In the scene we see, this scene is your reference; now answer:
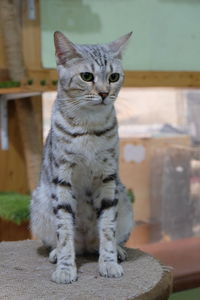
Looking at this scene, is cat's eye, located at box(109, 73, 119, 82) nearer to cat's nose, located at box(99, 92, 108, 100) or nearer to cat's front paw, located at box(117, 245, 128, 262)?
cat's nose, located at box(99, 92, 108, 100)

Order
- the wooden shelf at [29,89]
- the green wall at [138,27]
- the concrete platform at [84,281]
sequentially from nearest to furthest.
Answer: the concrete platform at [84,281]
the wooden shelf at [29,89]
the green wall at [138,27]

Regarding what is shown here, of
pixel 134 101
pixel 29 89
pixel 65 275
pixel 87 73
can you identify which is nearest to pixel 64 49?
pixel 87 73

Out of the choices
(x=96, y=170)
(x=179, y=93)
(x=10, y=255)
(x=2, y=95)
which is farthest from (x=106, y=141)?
(x=179, y=93)

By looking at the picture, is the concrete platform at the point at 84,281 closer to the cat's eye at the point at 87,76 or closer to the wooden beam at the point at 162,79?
the cat's eye at the point at 87,76

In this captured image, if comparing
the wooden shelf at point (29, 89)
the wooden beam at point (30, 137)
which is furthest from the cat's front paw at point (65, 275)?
the wooden beam at point (30, 137)

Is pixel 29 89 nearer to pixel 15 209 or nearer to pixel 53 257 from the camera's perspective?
pixel 15 209

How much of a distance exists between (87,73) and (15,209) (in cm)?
99

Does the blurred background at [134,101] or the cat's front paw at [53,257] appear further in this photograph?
the blurred background at [134,101]

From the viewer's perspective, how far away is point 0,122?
2135mm

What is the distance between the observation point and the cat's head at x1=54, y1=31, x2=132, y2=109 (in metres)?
0.98

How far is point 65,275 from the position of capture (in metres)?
1.00

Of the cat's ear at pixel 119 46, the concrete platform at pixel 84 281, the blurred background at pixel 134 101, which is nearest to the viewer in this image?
the concrete platform at pixel 84 281

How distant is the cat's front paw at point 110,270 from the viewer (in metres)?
1.04

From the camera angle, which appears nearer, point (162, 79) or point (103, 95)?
point (103, 95)
